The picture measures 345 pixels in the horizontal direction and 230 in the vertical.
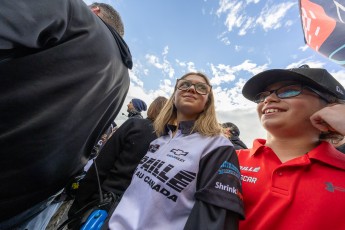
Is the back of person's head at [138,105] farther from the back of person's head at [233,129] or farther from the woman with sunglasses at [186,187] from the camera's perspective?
the woman with sunglasses at [186,187]

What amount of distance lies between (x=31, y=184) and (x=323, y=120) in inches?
70.7

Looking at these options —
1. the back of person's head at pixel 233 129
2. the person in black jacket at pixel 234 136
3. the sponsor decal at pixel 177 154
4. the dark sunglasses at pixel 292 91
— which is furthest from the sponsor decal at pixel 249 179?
the back of person's head at pixel 233 129

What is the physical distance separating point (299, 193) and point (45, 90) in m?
1.54

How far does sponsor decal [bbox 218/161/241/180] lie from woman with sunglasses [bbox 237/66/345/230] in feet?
0.90

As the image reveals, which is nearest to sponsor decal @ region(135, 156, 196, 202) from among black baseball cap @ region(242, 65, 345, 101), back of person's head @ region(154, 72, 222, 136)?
back of person's head @ region(154, 72, 222, 136)

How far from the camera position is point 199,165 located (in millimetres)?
1407

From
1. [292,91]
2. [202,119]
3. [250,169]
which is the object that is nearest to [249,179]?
[250,169]

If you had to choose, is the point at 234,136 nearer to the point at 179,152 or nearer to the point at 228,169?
the point at 179,152

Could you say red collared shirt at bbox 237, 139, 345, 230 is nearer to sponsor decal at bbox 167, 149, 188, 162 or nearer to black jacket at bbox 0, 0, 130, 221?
sponsor decal at bbox 167, 149, 188, 162

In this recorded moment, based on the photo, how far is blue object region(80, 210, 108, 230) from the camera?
1.29 meters

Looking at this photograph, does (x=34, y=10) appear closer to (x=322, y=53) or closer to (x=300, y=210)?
(x=300, y=210)

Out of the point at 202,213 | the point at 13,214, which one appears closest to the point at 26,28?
the point at 13,214

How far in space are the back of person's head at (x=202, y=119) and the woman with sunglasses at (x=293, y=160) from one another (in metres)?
0.40

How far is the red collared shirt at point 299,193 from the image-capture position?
1.21 metres
